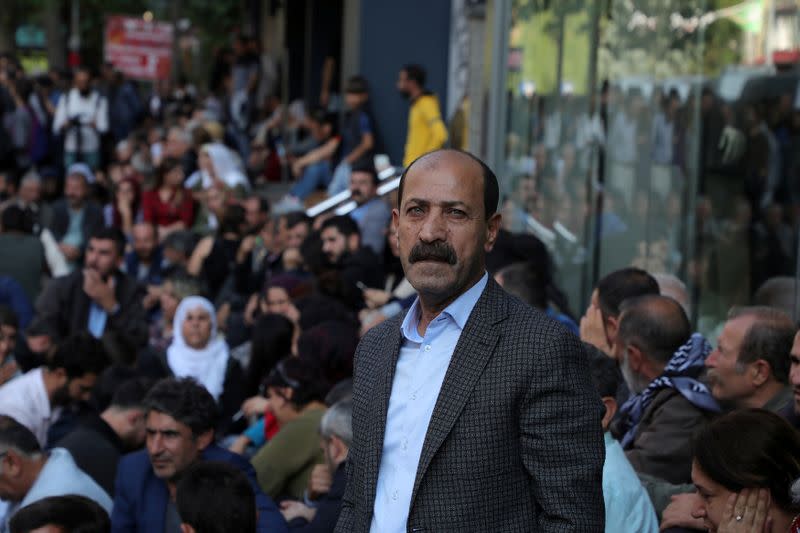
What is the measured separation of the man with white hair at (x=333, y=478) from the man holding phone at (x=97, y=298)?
458 centimetres

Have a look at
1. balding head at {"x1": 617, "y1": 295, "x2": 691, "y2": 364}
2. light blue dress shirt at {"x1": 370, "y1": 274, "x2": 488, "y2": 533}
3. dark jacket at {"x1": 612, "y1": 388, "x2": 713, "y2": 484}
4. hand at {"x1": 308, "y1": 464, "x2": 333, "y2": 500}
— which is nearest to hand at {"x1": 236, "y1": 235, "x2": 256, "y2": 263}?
hand at {"x1": 308, "y1": 464, "x2": 333, "y2": 500}

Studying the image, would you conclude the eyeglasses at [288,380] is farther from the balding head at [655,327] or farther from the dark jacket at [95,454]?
the balding head at [655,327]

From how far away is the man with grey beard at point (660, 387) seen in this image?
4.73 meters

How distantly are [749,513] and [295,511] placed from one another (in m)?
2.57

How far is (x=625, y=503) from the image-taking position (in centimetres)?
397

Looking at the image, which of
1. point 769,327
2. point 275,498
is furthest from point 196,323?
point 769,327

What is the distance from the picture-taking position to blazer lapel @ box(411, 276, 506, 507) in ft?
9.71

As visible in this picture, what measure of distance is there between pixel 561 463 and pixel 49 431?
16.1 ft

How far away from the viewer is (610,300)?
18.9ft

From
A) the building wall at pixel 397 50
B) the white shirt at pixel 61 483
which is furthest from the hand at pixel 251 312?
the building wall at pixel 397 50

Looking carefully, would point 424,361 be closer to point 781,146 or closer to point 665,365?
point 665,365

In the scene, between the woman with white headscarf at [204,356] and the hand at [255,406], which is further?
the woman with white headscarf at [204,356]

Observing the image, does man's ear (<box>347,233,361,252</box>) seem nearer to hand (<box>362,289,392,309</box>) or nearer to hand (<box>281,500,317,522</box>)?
hand (<box>362,289,392,309</box>)

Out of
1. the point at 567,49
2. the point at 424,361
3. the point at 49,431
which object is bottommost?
the point at 49,431
